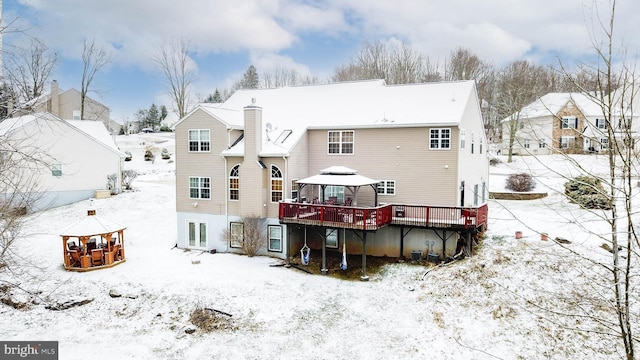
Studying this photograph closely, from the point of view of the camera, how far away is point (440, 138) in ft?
63.2

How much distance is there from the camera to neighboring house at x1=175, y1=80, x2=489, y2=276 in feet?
62.2

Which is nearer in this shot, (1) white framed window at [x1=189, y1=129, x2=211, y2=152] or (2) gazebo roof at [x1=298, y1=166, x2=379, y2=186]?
(2) gazebo roof at [x1=298, y1=166, x2=379, y2=186]

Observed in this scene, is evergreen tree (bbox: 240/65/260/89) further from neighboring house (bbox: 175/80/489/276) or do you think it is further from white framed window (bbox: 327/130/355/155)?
white framed window (bbox: 327/130/355/155)

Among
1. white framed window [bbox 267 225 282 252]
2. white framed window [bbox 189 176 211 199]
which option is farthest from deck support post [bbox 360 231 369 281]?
white framed window [bbox 189 176 211 199]

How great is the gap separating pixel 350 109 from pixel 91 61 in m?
34.0

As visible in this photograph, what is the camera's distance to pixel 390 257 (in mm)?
19703

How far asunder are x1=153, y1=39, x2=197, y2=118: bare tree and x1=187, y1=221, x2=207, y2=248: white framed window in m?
29.5

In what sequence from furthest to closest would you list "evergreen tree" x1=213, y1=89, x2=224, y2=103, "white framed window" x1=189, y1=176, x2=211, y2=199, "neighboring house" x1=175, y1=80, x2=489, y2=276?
1. "evergreen tree" x1=213, y1=89, x2=224, y2=103
2. "white framed window" x1=189, y1=176, x2=211, y2=199
3. "neighboring house" x1=175, y1=80, x2=489, y2=276

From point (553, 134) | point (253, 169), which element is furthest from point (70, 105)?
point (553, 134)

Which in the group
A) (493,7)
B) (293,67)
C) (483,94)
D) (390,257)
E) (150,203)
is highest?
(293,67)

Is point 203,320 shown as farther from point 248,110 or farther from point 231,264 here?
point 248,110

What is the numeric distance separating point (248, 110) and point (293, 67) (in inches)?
1765

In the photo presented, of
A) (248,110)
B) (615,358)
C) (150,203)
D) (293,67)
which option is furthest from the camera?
(293,67)

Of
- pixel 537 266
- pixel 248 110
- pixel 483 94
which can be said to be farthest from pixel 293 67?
pixel 537 266
